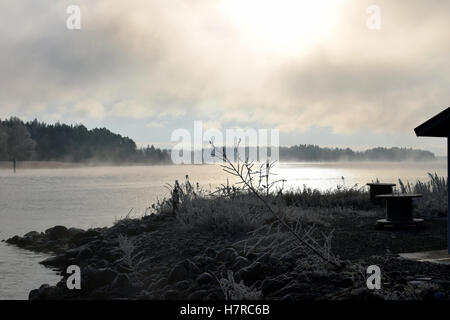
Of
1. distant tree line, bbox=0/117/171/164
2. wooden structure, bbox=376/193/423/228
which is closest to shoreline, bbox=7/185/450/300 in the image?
wooden structure, bbox=376/193/423/228

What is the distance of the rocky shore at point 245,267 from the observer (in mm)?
8172

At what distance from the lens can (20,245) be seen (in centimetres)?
2047

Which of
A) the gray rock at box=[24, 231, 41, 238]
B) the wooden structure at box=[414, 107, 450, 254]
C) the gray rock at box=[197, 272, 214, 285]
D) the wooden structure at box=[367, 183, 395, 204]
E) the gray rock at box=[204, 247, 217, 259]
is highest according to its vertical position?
the wooden structure at box=[414, 107, 450, 254]

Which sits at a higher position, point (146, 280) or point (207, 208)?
point (207, 208)

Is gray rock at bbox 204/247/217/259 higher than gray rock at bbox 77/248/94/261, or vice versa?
gray rock at bbox 204/247/217/259

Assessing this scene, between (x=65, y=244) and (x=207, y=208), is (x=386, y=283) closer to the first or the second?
(x=207, y=208)

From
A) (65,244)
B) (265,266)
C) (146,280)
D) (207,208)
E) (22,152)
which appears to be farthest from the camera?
(22,152)

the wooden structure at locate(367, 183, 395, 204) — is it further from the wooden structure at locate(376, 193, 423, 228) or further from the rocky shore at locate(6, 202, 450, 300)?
the wooden structure at locate(376, 193, 423, 228)

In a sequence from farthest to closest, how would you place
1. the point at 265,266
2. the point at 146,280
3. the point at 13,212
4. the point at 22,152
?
the point at 22,152 → the point at 13,212 → the point at 146,280 → the point at 265,266

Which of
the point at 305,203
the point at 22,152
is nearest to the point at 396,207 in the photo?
the point at 305,203

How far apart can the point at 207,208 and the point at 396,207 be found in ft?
17.2

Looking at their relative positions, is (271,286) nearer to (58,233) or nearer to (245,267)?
(245,267)

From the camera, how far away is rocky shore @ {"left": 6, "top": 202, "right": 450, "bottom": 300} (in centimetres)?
817

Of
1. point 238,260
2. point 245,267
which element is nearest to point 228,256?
point 238,260
